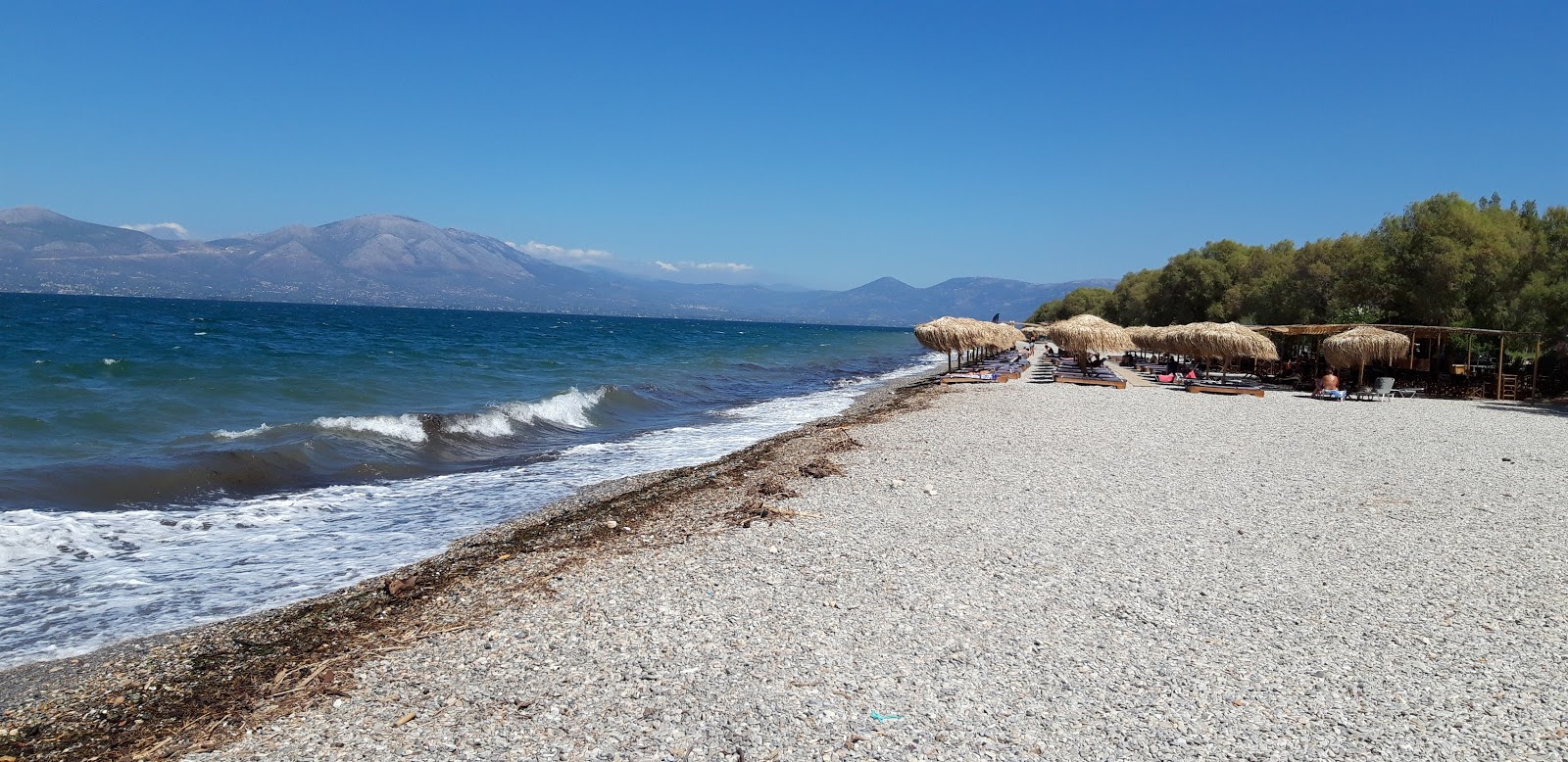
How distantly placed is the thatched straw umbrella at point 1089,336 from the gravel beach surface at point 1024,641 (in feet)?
46.2

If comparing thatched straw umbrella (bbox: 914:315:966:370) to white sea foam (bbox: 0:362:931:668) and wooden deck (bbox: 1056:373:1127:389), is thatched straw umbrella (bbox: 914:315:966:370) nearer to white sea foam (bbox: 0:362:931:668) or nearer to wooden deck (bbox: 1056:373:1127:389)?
wooden deck (bbox: 1056:373:1127:389)

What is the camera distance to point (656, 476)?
1005 cm

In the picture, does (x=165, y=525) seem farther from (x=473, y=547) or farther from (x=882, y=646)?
(x=882, y=646)

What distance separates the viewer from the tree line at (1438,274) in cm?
2101

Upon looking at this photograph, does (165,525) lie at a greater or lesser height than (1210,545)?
lesser

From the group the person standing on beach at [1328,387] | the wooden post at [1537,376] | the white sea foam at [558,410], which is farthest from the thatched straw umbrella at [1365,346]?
the white sea foam at [558,410]

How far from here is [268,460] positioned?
405 inches

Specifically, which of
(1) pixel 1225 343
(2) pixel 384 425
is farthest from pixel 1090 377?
(2) pixel 384 425

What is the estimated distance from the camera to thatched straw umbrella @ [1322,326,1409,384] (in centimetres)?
1825

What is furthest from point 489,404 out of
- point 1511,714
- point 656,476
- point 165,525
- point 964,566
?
point 1511,714

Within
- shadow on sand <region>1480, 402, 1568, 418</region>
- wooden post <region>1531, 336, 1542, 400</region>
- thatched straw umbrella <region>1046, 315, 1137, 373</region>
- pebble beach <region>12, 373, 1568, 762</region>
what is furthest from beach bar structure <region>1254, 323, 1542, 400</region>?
pebble beach <region>12, 373, 1568, 762</region>

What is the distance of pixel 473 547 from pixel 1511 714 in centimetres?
657

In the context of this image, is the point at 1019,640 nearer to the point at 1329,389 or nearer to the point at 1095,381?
the point at 1329,389

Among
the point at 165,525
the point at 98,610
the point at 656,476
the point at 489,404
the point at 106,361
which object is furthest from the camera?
the point at 106,361
